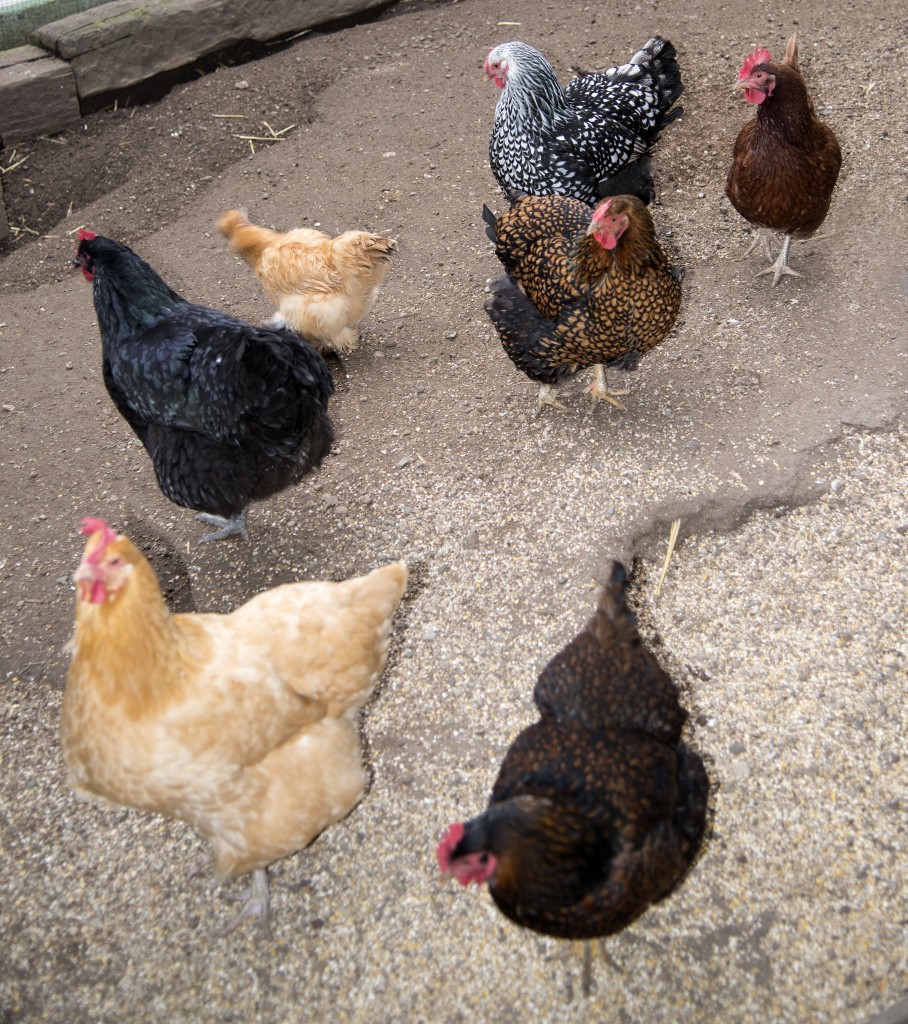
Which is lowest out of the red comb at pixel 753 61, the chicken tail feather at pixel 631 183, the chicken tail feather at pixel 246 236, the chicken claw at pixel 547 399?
the chicken claw at pixel 547 399

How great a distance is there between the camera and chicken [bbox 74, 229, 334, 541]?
3.43 m

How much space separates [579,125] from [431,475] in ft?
8.34

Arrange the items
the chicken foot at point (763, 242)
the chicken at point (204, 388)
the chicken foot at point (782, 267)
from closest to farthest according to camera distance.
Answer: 1. the chicken at point (204, 388)
2. the chicken foot at point (782, 267)
3. the chicken foot at point (763, 242)

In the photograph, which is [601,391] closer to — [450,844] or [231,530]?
[231,530]

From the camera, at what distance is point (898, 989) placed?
8.58ft

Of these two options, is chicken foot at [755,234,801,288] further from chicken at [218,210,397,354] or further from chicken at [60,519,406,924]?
chicken at [60,519,406,924]

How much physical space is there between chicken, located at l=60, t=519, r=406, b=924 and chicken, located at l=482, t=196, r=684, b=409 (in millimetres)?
1844

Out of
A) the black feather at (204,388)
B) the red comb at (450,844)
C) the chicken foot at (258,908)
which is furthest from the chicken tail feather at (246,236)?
the red comb at (450,844)

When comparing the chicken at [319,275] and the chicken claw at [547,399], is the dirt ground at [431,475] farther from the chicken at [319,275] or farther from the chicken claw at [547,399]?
the chicken at [319,275]

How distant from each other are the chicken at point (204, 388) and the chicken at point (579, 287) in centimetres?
120

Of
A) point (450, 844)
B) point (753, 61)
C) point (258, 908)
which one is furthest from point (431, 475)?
point (753, 61)

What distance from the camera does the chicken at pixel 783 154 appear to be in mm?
4609

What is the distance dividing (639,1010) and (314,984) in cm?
106

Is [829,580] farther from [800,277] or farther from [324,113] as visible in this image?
[324,113]
